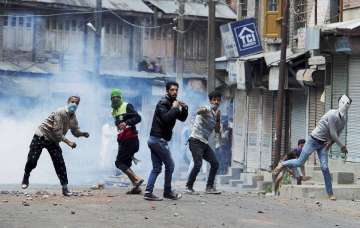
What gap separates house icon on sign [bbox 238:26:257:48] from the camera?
24.3 metres

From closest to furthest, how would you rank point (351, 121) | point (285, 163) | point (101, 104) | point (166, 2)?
1. point (285, 163)
2. point (351, 121)
3. point (101, 104)
4. point (166, 2)

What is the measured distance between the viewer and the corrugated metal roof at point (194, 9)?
37188 mm

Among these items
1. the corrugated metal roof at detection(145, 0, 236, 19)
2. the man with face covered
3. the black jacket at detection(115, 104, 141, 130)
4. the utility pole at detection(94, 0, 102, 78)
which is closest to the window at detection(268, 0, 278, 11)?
the utility pole at detection(94, 0, 102, 78)

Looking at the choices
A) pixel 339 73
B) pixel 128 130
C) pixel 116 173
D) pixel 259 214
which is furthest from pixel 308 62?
pixel 259 214

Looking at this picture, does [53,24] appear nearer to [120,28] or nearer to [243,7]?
[120,28]

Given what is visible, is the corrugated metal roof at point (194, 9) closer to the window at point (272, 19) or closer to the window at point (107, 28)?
the window at point (107, 28)

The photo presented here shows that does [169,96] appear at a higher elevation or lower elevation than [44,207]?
higher

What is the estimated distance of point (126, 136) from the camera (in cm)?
1365

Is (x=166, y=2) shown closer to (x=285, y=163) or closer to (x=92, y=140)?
(x=92, y=140)

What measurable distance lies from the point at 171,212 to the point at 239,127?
17655 mm

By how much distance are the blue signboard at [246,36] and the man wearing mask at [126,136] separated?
10.9 metres

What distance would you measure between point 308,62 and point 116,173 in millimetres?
5983

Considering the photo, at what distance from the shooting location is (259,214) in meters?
11.5

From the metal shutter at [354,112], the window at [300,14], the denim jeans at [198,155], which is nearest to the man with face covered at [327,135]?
the denim jeans at [198,155]
